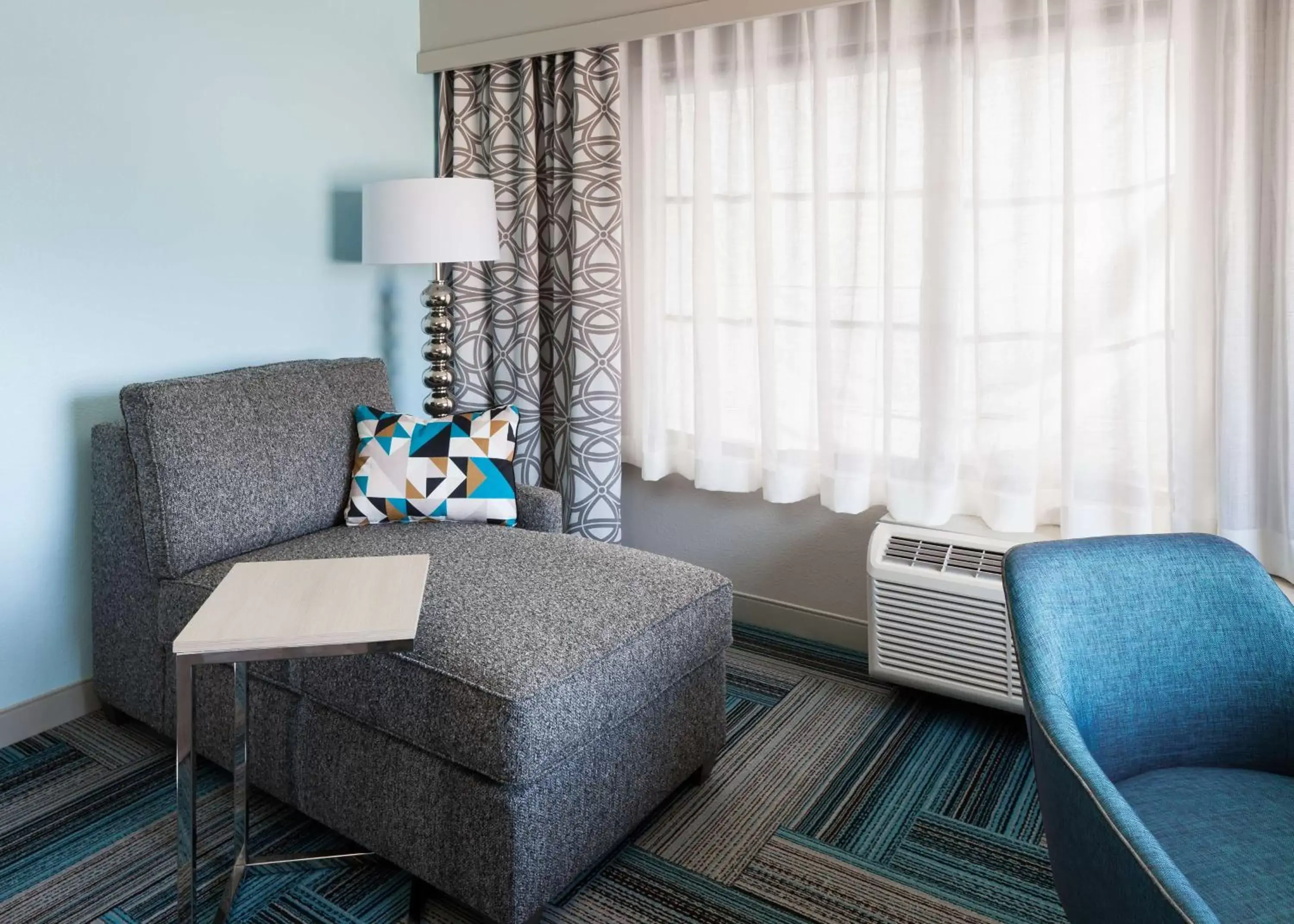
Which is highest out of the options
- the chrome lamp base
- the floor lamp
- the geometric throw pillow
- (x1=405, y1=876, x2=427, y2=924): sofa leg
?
the floor lamp

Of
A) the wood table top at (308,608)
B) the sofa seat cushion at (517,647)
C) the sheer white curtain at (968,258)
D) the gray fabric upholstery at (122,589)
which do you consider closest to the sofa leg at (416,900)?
the sofa seat cushion at (517,647)

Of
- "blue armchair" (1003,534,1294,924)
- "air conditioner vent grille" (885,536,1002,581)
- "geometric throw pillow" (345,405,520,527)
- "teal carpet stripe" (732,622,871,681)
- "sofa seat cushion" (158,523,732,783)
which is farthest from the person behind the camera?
"teal carpet stripe" (732,622,871,681)

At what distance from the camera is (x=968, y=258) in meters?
2.50

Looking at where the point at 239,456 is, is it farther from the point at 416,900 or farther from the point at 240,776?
the point at 416,900

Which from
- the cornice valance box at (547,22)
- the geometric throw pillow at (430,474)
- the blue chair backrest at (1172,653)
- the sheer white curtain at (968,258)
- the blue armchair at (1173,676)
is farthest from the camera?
the cornice valance box at (547,22)

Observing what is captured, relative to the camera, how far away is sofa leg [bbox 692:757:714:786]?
2.21 meters

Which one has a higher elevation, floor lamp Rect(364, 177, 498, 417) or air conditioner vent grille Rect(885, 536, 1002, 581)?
floor lamp Rect(364, 177, 498, 417)

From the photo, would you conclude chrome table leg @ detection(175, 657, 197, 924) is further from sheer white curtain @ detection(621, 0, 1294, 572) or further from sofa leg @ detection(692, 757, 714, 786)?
sheer white curtain @ detection(621, 0, 1294, 572)

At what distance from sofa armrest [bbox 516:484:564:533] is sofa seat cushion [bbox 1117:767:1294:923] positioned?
1.59 meters

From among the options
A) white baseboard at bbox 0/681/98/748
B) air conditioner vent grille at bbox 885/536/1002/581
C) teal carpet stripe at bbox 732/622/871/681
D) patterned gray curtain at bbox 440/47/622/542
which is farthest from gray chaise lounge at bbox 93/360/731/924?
teal carpet stripe at bbox 732/622/871/681

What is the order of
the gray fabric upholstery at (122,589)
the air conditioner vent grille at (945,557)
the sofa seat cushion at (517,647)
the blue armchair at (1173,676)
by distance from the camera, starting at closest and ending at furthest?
the blue armchair at (1173,676) → the sofa seat cushion at (517,647) → the gray fabric upholstery at (122,589) → the air conditioner vent grille at (945,557)

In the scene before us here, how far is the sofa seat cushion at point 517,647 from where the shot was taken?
5.45 ft

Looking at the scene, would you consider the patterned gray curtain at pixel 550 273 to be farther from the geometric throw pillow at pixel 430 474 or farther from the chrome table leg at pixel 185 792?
the chrome table leg at pixel 185 792

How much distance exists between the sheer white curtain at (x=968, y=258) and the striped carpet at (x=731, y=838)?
66 centimetres
